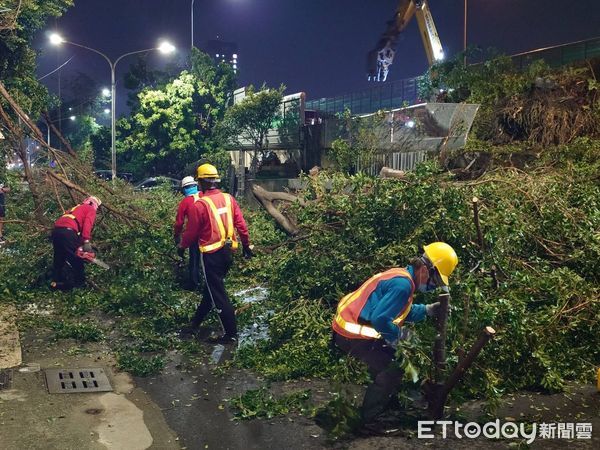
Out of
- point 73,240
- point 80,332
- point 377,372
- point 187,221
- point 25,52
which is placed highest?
point 25,52

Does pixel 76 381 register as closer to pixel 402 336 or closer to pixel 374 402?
pixel 374 402

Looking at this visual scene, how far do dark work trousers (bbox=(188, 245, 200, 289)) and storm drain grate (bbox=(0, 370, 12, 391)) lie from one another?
350 centimetres

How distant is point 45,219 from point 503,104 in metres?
9.01

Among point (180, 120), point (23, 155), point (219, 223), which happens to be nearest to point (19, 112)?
point (23, 155)

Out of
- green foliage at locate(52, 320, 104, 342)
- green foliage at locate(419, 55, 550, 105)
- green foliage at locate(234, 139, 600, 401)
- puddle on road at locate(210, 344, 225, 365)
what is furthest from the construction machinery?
green foliage at locate(52, 320, 104, 342)

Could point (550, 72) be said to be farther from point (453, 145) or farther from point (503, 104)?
point (453, 145)

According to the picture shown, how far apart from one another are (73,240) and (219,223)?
314 centimetres

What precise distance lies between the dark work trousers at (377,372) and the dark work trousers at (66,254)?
5594mm

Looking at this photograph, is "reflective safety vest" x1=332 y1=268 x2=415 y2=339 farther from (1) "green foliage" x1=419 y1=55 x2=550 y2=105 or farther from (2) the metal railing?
(2) the metal railing

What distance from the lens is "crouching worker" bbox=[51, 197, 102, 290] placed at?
8625mm

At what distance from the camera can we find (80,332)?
22.4 ft

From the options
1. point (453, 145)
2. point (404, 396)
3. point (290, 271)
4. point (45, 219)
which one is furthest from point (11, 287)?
point (453, 145)

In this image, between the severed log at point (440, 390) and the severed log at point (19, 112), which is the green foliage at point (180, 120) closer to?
the severed log at point (19, 112)

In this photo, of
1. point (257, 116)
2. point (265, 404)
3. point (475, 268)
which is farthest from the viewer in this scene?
point (257, 116)
